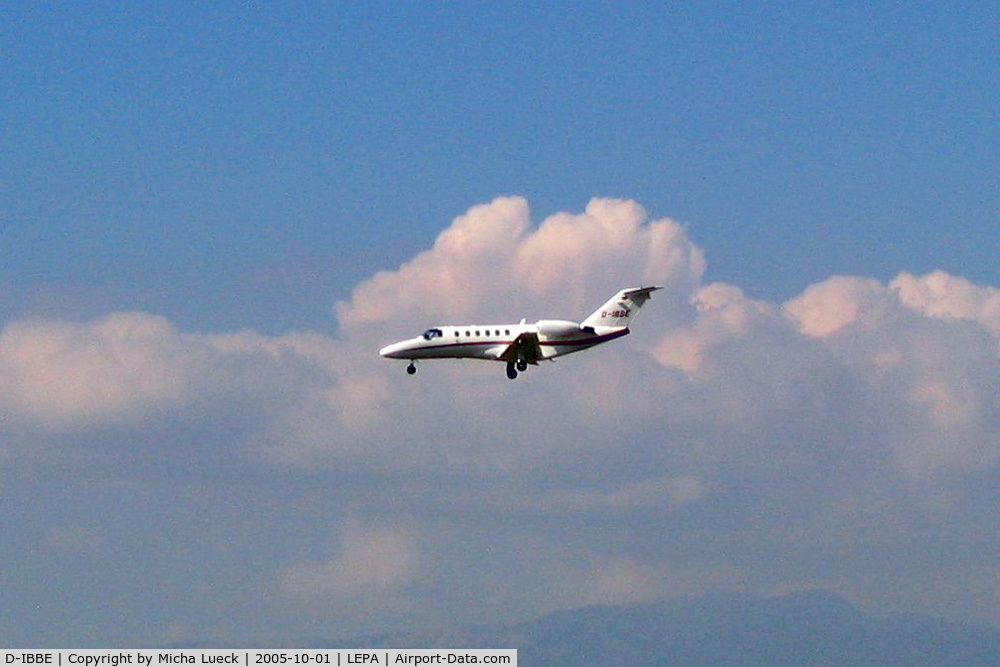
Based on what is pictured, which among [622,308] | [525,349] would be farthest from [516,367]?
[622,308]

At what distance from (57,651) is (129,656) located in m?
4.00

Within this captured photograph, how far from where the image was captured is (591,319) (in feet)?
495

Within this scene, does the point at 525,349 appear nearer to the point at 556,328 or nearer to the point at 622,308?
the point at 556,328

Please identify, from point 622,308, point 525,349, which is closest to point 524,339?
point 525,349

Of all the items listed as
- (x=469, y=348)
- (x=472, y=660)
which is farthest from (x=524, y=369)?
(x=472, y=660)

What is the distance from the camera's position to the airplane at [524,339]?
477 ft

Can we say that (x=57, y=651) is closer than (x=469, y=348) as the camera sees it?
Yes

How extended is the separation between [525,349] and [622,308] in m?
10.9

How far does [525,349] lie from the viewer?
5719 inches

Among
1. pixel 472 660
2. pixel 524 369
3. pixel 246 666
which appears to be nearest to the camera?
pixel 246 666

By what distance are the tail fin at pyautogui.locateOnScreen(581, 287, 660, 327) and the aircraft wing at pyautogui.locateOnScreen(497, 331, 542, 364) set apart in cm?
703

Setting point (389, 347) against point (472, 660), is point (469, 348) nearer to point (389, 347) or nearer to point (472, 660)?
point (389, 347)

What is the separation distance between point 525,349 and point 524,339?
110 cm

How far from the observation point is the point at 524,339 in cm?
14450
